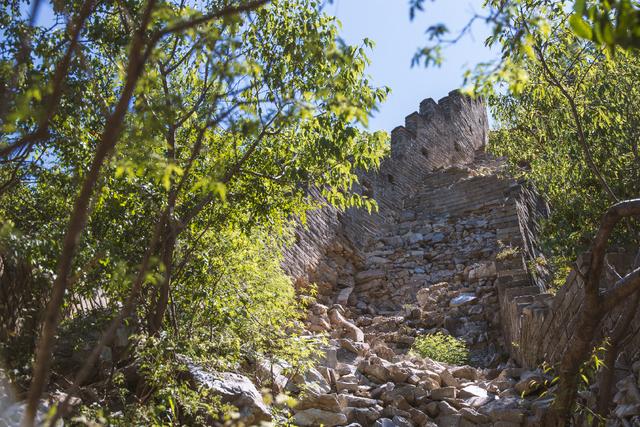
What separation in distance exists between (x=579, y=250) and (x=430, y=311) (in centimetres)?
261

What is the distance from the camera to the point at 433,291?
9.45 meters

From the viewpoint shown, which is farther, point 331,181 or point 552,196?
point 552,196

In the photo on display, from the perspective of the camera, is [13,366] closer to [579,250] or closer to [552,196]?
[579,250]

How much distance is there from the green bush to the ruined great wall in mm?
188

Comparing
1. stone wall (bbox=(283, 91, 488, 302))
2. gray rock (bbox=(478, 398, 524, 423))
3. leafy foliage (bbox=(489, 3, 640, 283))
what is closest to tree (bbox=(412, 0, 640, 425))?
leafy foliage (bbox=(489, 3, 640, 283))

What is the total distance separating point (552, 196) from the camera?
770 centimetres

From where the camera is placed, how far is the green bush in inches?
272

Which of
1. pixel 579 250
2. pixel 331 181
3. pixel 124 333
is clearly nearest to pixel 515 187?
pixel 579 250

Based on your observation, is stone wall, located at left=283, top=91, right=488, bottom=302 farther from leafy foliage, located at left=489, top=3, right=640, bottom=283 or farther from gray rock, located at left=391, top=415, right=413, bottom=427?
gray rock, located at left=391, top=415, right=413, bottom=427

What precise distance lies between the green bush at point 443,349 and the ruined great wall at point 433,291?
0.19m

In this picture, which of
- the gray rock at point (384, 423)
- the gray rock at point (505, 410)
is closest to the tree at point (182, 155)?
the gray rock at point (384, 423)

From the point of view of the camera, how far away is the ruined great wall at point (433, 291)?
5191 millimetres

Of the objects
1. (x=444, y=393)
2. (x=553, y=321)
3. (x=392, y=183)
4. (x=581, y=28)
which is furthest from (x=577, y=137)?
(x=392, y=183)

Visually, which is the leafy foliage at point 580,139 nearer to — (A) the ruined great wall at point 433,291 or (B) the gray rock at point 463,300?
(A) the ruined great wall at point 433,291
